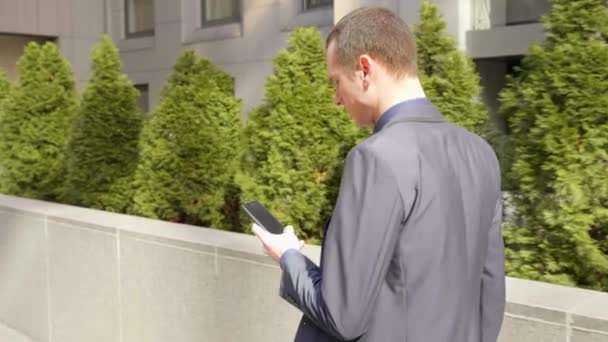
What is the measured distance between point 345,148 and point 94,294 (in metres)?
2.12

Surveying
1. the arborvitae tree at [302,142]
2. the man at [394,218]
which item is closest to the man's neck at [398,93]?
the man at [394,218]

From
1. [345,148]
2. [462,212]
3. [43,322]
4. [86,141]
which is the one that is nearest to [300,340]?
[462,212]

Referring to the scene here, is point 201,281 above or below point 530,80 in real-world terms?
below

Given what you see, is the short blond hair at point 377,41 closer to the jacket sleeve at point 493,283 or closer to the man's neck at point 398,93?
the man's neck at point 398,93

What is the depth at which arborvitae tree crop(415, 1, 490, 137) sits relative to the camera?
176 inches

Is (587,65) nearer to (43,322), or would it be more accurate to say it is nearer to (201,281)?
(201,281)

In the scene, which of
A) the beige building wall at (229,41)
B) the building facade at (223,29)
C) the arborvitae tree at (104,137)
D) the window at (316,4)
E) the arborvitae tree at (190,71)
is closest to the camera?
the arborvitae tree at (190,71)

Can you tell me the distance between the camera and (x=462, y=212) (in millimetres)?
1787

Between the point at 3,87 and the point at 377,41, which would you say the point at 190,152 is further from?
the point at 3,87

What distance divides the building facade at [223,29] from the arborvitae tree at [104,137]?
254 centimetres

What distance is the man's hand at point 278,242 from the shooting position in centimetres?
193

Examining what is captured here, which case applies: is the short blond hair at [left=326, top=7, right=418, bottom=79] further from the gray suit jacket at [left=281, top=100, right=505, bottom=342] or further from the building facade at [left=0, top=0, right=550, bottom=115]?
the building facade at [left=0, top=0, right=550, bottom=115]

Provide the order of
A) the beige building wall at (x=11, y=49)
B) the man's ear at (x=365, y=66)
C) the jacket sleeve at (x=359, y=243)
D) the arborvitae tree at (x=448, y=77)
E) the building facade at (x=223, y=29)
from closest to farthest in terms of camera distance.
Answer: the jacket sleeve at (x=359, y=243), the man's ear at (x=365, y=66), the arborvitae tree at (x=448, y=77), the building facade at (x=223, y=29), the beige building wall at (x=11, y=49)

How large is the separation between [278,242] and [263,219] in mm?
130
